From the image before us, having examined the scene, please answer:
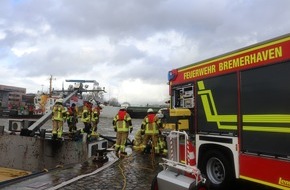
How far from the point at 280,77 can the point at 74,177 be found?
18.3 ft

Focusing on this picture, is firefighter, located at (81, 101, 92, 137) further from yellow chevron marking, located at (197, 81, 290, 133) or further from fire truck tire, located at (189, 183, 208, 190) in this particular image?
fire truck tire, located at (189, 183, 208, 190)

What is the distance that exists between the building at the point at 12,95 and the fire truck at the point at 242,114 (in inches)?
4721

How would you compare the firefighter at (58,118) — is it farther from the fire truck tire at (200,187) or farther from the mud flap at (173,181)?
the fire truck tire at (200,187)

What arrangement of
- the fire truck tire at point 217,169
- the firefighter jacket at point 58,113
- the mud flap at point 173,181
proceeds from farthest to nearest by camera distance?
the firefighter jacket at point 58,113
the fire truck tire at point 217,169
the mud flap at point 173,181

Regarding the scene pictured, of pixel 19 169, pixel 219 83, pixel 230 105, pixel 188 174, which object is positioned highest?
pixel 219 83

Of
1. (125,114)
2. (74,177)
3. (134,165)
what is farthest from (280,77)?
(125,114)

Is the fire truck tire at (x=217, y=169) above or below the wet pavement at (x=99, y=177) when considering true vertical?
above

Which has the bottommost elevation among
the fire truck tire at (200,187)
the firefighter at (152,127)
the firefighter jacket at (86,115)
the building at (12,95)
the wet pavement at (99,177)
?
the wet pavement at (99,177)

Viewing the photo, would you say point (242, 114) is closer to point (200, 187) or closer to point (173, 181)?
point (200, 187)

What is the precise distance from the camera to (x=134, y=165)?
1086 cm

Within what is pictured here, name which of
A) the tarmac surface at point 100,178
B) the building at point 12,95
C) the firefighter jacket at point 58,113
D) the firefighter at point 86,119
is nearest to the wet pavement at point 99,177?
the tarmac surface at point 100,178

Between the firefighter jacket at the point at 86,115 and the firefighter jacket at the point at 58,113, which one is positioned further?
the firefighter jacket at the point at 86,115

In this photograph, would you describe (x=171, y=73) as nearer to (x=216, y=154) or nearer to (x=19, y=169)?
(x=216, y=154)

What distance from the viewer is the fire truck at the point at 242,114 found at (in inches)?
222
